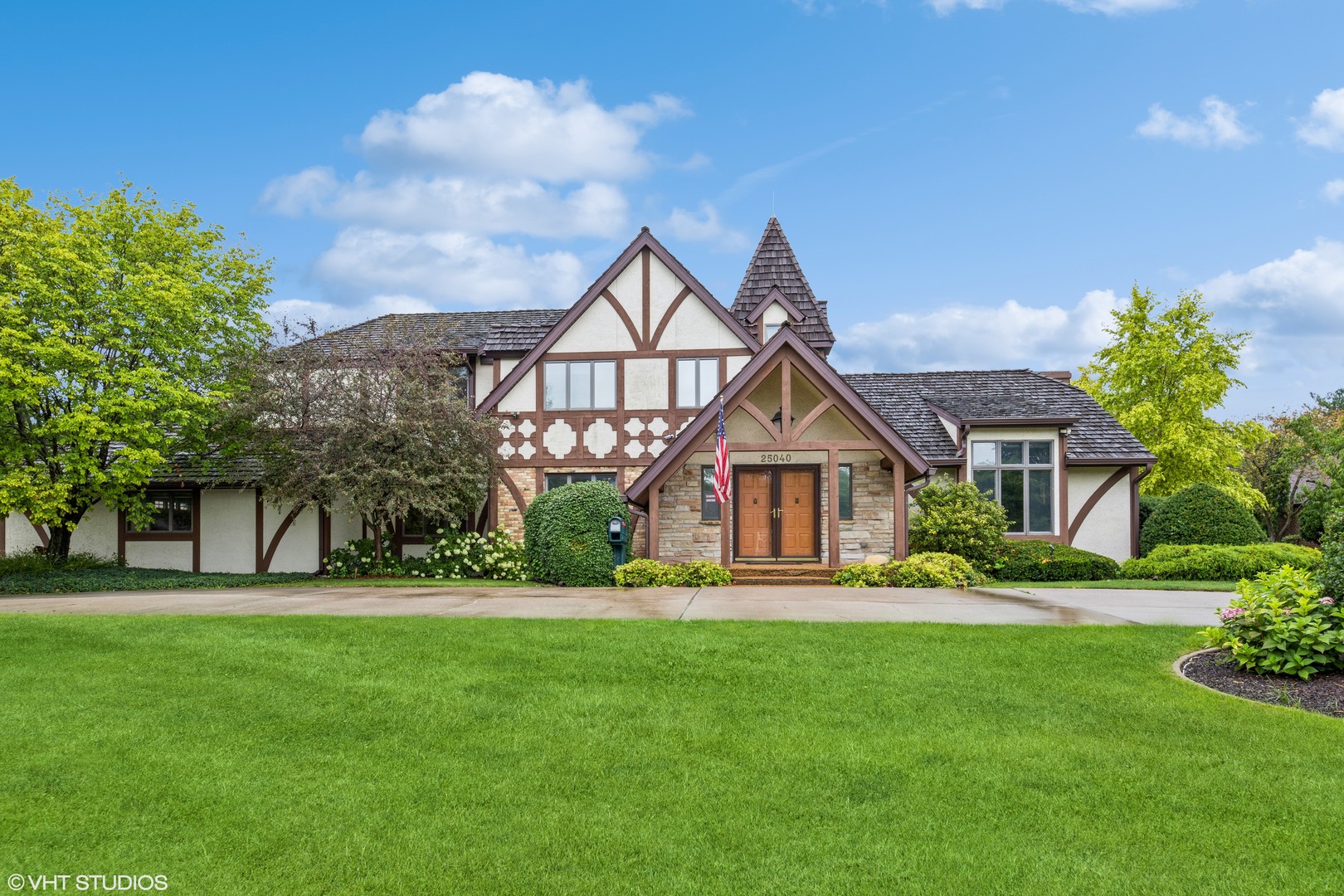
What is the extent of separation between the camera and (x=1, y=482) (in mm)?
16844

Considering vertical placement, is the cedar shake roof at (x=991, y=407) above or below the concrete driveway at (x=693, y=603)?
above

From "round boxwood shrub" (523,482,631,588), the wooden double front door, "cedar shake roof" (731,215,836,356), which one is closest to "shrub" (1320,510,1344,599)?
the wooden double front door

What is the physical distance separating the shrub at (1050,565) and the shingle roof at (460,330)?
12.4 meters

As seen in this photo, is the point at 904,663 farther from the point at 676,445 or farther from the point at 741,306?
the point at 741,306

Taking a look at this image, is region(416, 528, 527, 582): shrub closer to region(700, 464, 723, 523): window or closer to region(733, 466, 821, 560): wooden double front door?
region(700, 464, 723, 523): window

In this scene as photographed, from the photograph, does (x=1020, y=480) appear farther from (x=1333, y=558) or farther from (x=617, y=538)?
(x=1333, y=558)

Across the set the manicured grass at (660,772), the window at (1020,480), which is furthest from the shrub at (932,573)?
the manicured grass at (660,772)

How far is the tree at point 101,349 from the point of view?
56.3ft

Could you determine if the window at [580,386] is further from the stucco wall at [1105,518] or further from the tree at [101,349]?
the stucco wall at [1105,518]

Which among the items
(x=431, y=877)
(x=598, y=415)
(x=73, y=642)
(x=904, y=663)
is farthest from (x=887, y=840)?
(x=598, y=415)

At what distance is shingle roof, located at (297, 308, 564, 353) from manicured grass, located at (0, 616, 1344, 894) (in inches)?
487

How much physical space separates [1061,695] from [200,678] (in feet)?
25.7

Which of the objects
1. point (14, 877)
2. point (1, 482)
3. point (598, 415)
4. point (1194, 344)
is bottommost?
point (14, 877)

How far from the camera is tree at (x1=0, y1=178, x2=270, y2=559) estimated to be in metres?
17.2
